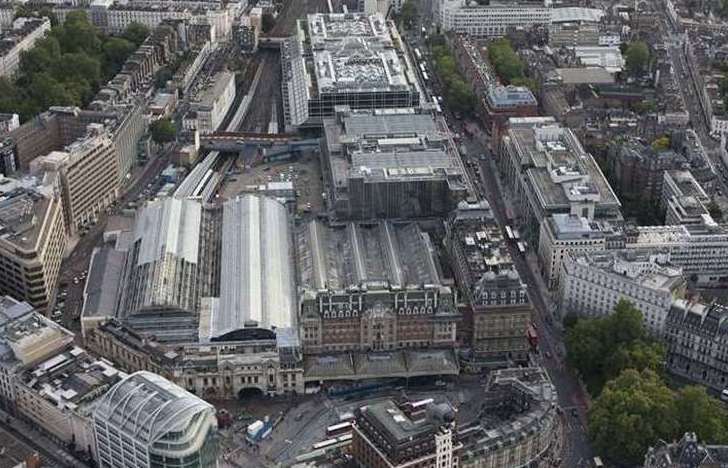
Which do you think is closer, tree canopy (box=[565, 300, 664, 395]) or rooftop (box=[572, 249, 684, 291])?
tree canopy (box=[565, 300, 664, 395])

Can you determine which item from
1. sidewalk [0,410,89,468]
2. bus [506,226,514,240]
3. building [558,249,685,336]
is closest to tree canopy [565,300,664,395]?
building [558,249,685,336]

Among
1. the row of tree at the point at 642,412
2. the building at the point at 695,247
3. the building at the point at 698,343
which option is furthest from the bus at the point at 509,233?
the row of tree at the point at 642,412

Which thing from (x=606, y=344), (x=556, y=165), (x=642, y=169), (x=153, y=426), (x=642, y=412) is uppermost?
(x=153, y=426)

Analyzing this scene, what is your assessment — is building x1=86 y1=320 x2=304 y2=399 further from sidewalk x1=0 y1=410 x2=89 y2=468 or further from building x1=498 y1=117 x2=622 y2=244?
building x1=498 y1=117 x2=622 y2=244

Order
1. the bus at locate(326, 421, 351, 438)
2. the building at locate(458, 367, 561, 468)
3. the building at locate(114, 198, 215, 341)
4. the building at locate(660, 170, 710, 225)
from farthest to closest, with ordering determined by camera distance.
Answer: the building at locate(660, 170, 710, 225) < the building at locate(114, 198, 215, 341) < the bus at locate(326, 421, 351, 438) < the building at locate(458, 367, 561, 468)

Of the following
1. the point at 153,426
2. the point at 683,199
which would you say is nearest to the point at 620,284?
the point at 683,199

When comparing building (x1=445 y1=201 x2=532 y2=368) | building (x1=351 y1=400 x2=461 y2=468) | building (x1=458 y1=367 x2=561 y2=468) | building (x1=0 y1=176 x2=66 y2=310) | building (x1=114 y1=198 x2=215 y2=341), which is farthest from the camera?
building (x1=0 y1=176 x2=66 y2=310)

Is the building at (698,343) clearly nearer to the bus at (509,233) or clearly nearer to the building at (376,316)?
the building at (376,316)

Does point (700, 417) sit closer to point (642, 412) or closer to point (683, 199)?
point (642, 412)
